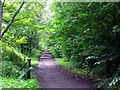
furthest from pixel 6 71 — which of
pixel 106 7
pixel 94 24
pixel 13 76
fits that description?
pixel 106 7

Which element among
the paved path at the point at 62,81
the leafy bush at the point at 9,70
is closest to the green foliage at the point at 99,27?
the paved path at the point at 62,81

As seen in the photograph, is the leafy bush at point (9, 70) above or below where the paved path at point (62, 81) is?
above

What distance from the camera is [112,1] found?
30.8 ft

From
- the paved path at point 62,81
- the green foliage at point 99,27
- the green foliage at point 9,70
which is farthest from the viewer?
the green foliage at point 9,70

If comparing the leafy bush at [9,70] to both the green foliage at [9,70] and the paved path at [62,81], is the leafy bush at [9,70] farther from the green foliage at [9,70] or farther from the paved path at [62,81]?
the paved path at [62,81]

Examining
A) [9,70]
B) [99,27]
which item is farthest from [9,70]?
[99,27]

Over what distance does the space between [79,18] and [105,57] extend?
6.94 ft

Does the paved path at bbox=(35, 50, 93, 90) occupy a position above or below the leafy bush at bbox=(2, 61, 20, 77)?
below

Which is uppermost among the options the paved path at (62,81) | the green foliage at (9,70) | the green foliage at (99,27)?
the green foliage at (99,27)

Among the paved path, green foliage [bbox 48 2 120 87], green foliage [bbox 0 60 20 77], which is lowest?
the paved path

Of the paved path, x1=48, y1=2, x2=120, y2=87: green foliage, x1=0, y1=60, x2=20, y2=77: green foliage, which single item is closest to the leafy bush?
x1=0, y1=60, x2=20, y2=77: green foliage

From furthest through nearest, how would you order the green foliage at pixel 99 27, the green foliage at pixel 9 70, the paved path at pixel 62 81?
the green foliage at pixel 9 70, the paved path at pixel 62 81, the green foliage at pixel 99 27

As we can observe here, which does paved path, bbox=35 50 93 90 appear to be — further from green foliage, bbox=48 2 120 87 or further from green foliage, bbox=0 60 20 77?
A: green foliage, bbox=0 60 20 77

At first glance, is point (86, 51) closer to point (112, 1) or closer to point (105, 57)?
point (105, 57)
